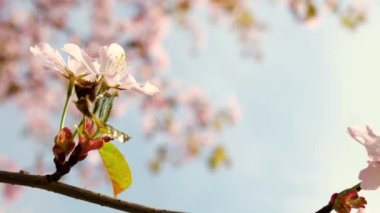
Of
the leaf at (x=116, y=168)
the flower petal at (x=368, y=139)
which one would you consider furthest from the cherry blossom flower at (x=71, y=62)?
the flower petal at (x=368, y=139)

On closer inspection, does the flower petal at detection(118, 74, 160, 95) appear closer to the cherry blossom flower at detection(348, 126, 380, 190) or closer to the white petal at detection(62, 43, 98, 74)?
the white petal at detection(62, 43, 98, 74)

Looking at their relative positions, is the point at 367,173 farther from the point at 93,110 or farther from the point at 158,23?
the point at 158,23

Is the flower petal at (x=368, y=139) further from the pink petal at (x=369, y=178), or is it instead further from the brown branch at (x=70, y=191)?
the brown branch at (x=70, y=191)

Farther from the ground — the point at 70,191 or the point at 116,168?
the point at 116,168

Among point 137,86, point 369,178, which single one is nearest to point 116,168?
point 137,86

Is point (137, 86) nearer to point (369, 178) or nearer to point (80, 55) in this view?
point (80, 55)

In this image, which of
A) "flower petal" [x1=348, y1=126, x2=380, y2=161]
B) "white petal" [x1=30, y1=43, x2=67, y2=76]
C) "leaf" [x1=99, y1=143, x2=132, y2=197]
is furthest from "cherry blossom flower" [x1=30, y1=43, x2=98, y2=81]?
"flower petal" [x1=348, y1=126, x2=380, y2=161]
